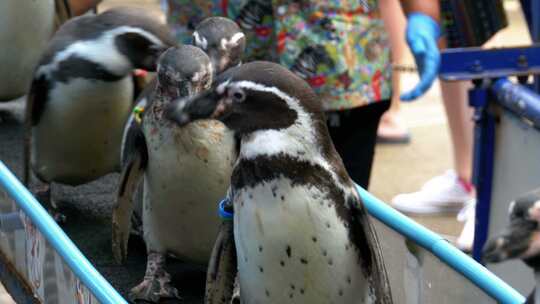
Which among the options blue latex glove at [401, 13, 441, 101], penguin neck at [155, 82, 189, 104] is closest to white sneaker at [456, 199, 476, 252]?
blue latex glove at [401, 13, 441, 101]

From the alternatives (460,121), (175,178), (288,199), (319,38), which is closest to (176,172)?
(175,178)

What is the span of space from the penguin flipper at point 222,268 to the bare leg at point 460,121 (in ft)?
7.20

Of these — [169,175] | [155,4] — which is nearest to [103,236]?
[169,175]

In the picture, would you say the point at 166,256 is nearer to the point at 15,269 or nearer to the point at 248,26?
the point at 15,269

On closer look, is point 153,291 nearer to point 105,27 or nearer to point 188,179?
point 188,179

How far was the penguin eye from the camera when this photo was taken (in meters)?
1.34

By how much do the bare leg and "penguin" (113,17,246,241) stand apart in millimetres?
1939

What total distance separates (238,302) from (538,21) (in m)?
1.79

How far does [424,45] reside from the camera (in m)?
2.34

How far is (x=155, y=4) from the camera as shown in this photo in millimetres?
6840

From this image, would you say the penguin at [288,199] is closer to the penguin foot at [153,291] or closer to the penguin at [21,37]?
the penguin foot at [153,291]

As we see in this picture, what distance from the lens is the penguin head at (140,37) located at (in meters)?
1.85

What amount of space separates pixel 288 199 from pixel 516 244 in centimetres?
30

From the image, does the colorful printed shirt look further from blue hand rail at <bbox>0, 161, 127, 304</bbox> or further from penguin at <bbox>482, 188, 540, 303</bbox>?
penguin at <bbox>482, 188, 540, 303</bbox>
